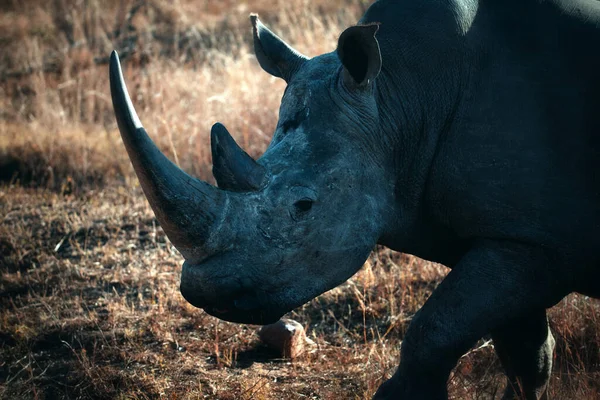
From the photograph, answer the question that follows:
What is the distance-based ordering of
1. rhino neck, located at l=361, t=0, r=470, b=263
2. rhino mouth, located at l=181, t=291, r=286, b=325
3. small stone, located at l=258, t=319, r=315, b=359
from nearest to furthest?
rhino mouth, located at l=181, t=291, r=286, b=325, rhino neck, located at l=361, t=0, r=470, b=263, small stone, located at l=258, t=319, r=315, b=359

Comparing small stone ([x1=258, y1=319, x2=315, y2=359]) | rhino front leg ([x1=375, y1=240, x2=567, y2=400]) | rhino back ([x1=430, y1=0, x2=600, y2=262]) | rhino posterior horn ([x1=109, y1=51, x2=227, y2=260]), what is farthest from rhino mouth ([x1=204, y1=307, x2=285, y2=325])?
small stone ([x1=258, y1=319, x2=315, y2=359])

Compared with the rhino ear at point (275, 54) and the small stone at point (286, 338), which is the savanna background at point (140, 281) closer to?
the small stone at point (286, 338)

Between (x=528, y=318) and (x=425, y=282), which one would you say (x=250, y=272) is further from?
(x=425, y=282)

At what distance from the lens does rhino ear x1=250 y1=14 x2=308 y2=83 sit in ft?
11.7

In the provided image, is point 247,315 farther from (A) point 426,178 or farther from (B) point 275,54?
(B) point 275,54

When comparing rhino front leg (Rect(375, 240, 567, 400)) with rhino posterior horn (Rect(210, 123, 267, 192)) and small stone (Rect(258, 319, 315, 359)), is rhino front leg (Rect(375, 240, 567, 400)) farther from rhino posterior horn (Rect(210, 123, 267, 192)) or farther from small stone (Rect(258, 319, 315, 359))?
small stone (Rect(258, 319, 315, 359))

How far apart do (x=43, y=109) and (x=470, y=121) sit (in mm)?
6393

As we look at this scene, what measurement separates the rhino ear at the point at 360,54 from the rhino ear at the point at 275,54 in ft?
1.43

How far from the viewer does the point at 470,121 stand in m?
3.16

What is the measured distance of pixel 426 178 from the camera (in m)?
3.27

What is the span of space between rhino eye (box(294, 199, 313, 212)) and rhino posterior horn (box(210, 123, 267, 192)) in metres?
0.15

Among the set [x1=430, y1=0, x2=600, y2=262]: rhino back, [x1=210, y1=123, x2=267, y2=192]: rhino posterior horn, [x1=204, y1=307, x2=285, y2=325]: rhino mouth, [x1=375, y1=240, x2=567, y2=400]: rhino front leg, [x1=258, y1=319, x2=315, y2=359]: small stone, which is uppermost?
[x1=430, y1=0, x2=600, y2=262]: rhino back

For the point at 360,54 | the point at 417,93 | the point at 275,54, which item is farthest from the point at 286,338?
the point at 360,54

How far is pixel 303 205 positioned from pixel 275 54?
3.11 ft
